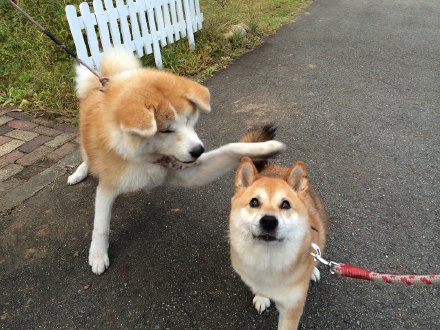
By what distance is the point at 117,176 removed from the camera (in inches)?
87.3

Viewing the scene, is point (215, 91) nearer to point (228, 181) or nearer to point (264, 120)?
point (264, 120)

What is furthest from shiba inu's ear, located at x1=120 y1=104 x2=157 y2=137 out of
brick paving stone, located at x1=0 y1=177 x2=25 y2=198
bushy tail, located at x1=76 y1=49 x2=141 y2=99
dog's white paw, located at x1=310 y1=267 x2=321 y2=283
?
brick paving stone, located at x1=0 y1=177 x2=25 y2=198

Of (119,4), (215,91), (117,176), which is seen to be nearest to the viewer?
(117,176)

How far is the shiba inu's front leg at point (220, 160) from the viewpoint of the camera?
7.05 ft

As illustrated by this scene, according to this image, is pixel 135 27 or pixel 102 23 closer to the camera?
pixel 102 23

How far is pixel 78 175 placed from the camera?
10.4 ft

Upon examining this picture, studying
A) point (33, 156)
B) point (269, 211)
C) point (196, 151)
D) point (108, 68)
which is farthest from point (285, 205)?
point (33, 156)

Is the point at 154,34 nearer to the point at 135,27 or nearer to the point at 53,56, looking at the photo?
the point at 135,27

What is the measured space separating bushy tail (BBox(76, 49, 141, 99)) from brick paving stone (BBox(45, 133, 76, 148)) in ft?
3.82

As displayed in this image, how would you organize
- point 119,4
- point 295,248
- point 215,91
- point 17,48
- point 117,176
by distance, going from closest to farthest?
point 295,248 → point 117,176 → point 119,4 → point 215,91 → point 17,48

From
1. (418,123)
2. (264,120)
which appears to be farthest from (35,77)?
(418,123)

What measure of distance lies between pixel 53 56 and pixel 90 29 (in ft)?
3.54

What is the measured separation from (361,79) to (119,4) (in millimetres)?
3422

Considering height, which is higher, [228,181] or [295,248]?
[295,248]
